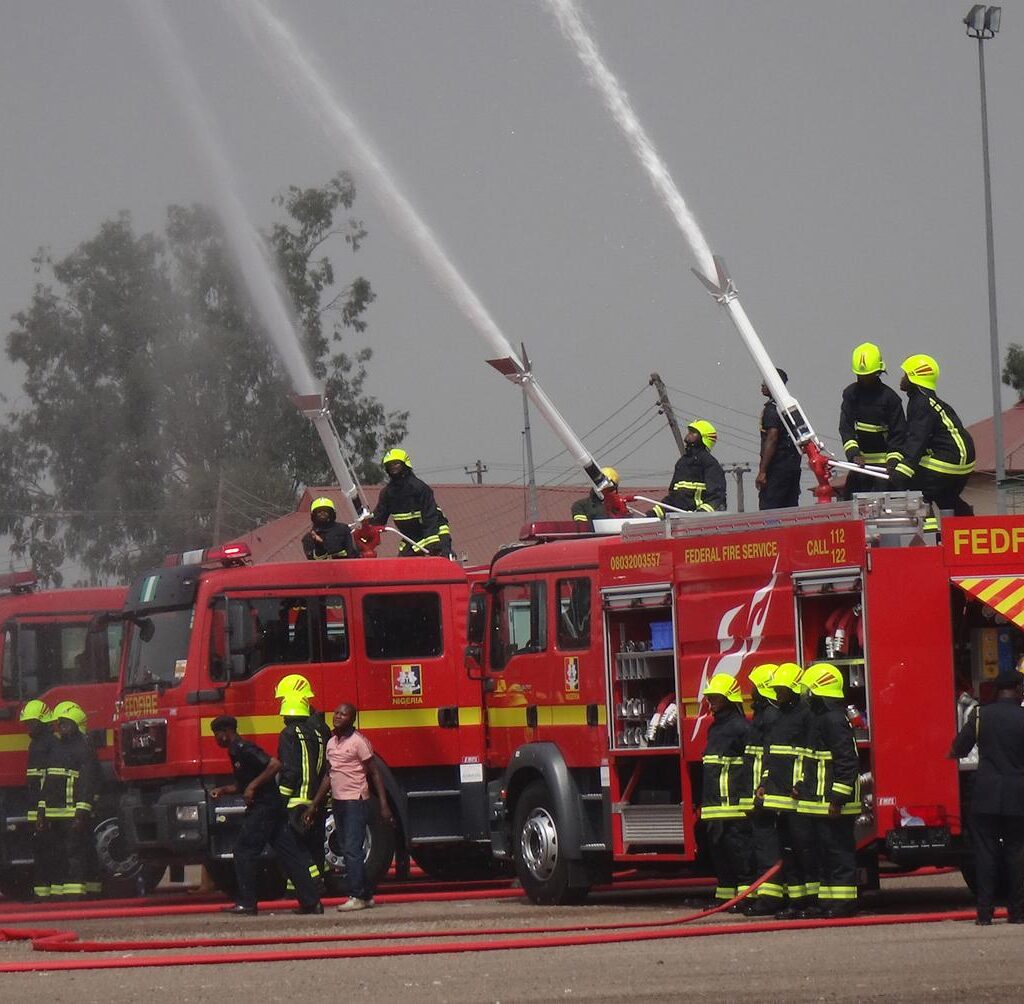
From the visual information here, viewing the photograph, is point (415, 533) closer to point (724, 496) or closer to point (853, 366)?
point (724, 496)

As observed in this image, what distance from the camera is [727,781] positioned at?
14953 mm

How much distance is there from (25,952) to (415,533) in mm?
7176

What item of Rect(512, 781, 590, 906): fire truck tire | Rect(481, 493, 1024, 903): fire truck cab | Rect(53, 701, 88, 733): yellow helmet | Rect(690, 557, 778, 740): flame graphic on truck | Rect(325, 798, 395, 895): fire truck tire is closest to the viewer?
Rect(481, 493, 1024, 903): fire truck cab

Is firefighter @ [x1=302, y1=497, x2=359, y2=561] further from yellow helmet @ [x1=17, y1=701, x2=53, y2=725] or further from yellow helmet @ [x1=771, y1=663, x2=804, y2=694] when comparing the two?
yellow helmet @ [x1=771, y1=663, x2=804, y2=694]

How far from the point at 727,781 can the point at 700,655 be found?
43.5 inches

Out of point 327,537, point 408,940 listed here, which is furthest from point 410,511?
point 408,940

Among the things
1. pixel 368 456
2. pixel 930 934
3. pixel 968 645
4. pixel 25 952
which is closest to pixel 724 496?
pixel 968 645

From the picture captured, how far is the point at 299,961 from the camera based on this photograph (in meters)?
12.8

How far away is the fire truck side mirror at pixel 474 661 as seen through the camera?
17812 millimetres

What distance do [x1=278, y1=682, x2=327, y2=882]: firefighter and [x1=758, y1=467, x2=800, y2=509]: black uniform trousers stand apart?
156 inches

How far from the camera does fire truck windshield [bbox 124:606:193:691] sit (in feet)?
58.1

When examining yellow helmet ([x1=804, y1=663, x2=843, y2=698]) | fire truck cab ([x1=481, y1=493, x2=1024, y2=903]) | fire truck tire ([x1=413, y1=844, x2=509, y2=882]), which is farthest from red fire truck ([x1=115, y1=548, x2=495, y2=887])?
yellow helmet ([x1=804, y1=663, x2=843, y2=698])

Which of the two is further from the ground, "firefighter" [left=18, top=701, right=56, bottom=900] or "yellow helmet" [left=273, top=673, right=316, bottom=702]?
"yellow helmet" [left=273, top=673, right=316, bottom=702]

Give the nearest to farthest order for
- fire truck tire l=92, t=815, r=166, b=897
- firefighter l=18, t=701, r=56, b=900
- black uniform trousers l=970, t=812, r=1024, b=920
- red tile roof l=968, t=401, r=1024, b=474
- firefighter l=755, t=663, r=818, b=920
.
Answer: black uniform trousers l=970, t=812, r=1024, b=920 → firefighter l=755, t=663, r=818, b=920 → firefighter l=18, t=701, r=56, b=900 → fire truck tire l=92, t=815, r=166, b=897 → red tile roof l=968, t=401, r=1024, b=474
